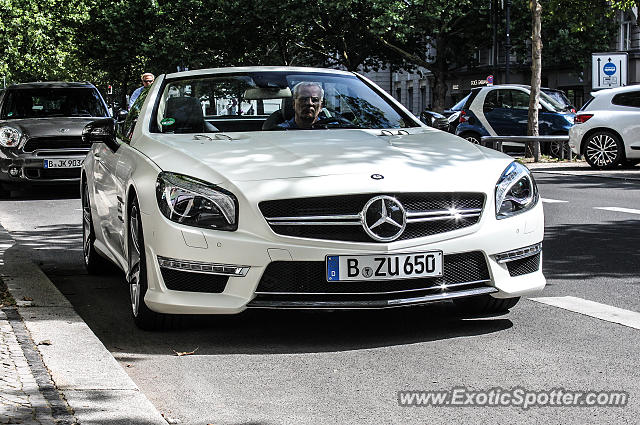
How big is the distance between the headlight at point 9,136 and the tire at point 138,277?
1106 cm

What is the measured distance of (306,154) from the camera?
20.7 ft

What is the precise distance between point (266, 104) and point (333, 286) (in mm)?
2218

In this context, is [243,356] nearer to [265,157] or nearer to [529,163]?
[265,157]

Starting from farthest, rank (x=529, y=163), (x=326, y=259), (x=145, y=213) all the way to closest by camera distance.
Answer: (x=529, y=163) < (x=145, y=213) < (x=326, y=259)

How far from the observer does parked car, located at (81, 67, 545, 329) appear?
5836mm

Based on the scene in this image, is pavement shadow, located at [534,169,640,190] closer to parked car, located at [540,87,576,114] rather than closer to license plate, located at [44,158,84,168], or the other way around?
parked car, located at [540,87,576,114]

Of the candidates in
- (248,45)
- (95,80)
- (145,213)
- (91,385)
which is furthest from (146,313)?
(95,80)

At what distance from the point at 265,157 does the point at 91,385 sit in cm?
183

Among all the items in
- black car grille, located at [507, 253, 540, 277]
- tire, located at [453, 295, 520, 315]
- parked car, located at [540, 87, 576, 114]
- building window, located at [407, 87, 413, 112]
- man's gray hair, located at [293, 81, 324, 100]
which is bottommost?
building window, located at [407, 87, 413, 112]

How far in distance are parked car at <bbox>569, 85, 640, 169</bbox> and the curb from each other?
54.4ft

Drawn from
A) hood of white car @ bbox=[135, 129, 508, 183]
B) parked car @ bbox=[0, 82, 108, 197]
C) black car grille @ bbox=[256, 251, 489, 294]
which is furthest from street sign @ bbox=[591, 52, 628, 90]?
black car grille @ bbox=[256, 251, 489, 294]

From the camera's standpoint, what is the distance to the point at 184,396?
5008 mm

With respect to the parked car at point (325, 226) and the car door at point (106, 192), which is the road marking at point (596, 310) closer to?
the parked car at point (325, 226)

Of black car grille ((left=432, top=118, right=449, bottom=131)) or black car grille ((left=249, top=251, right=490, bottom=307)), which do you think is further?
black car grille ((left=432, top=118, right=449, bottom=131))
